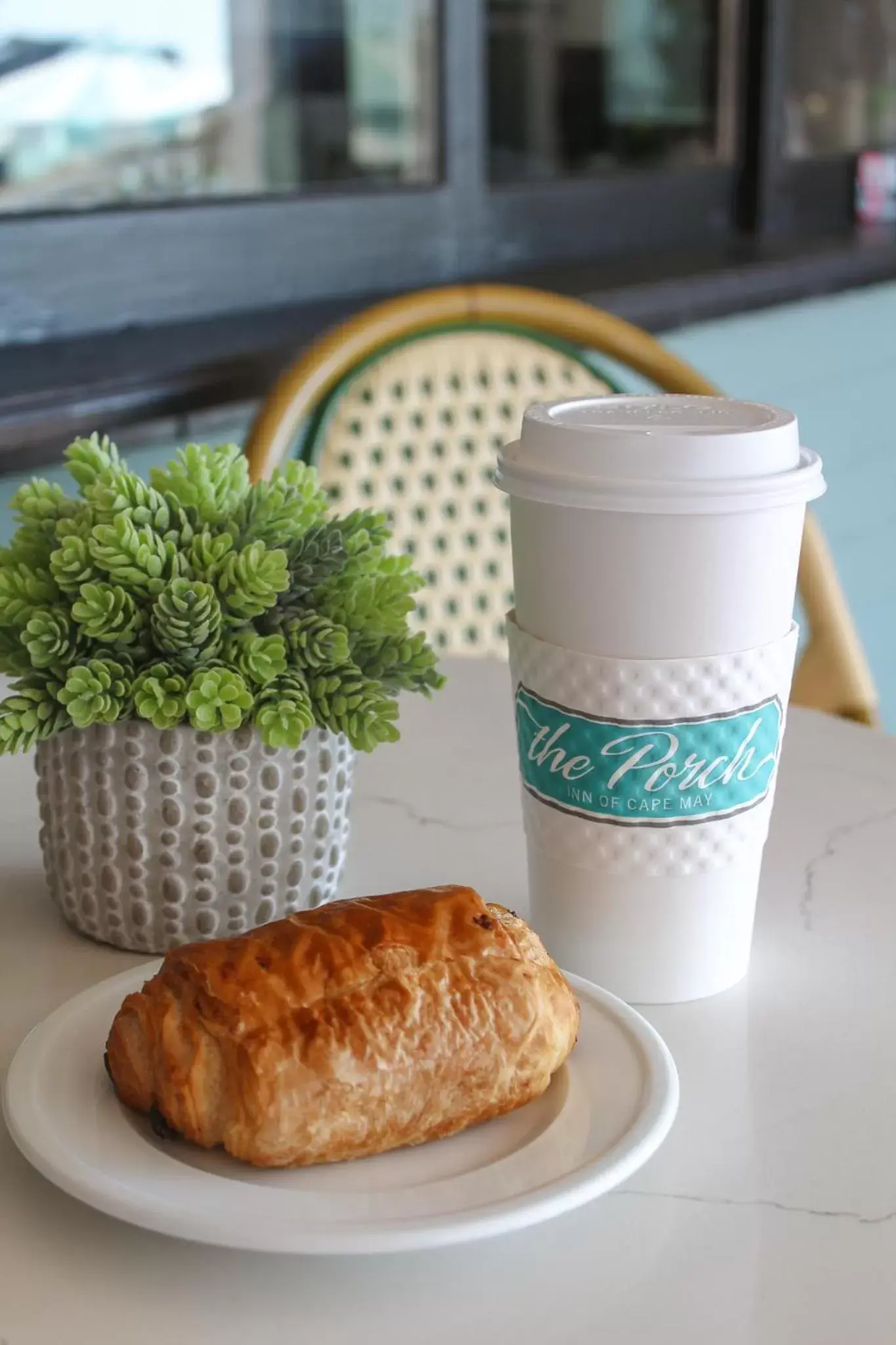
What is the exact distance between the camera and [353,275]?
157 centimetres

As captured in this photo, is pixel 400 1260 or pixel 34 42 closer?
pixel 400 1260

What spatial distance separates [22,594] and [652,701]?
221mm

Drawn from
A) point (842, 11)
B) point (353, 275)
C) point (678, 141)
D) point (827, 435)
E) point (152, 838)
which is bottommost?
point (827, 435)

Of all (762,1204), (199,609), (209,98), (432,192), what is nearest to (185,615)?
(199,609)

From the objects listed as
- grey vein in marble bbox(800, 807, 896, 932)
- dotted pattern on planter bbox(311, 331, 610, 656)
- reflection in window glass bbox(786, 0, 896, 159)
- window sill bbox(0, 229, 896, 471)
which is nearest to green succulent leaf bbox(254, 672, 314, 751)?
grey vein in marble bbox(800, 807, 896, 932)

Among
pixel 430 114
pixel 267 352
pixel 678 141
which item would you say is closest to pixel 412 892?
pixel 267 352

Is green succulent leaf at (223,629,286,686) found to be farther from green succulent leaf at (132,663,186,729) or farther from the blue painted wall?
the blue painted wall

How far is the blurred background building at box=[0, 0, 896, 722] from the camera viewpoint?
128 cm

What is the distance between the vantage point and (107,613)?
51 centimetres

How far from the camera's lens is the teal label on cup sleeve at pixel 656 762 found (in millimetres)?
489

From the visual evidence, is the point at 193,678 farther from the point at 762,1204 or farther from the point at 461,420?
the point at 461,420

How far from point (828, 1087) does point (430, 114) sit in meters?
1.36

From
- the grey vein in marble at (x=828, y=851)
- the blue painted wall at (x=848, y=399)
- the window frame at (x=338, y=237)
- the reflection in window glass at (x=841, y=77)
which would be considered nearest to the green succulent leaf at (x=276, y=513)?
the grey vein in marble at (x=828, y=851)

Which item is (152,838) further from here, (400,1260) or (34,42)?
(34,42)
